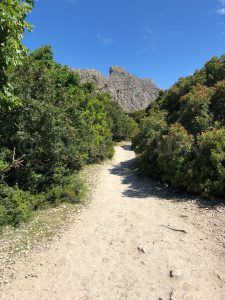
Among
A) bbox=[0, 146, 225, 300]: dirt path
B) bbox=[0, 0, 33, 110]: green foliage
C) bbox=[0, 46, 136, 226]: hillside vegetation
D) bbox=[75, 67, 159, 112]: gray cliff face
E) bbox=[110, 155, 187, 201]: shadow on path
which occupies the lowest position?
bbox=[0, 146, 225, 300]: dirt path

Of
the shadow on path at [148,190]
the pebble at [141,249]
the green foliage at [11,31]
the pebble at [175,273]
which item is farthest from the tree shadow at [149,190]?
the green foliage at [11,31]

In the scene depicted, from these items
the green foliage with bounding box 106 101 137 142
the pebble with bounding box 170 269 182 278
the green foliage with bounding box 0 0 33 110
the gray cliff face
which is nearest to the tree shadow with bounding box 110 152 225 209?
the pebble with bounding box 170 269 182 278

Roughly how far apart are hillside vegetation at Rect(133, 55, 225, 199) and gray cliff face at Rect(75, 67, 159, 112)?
222ft

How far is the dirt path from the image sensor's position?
5976 millimetres

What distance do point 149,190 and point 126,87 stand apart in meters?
83.5

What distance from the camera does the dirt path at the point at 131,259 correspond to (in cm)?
598

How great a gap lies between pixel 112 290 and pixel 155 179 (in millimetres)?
8836

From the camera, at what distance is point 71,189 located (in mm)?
11523

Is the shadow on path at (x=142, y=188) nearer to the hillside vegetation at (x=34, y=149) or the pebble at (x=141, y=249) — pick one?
the hillside vegetation at (x=34, y=149)

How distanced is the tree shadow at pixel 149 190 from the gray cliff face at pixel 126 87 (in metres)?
67.4

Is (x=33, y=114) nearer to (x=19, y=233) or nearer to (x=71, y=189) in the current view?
(x=71, y=189)

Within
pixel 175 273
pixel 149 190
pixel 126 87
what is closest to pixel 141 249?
pixel 175 273

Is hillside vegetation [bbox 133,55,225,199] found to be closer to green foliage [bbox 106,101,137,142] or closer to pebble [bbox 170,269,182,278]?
pebble [bbox 170,269,182,278]

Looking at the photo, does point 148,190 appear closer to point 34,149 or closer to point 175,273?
point 34,149
